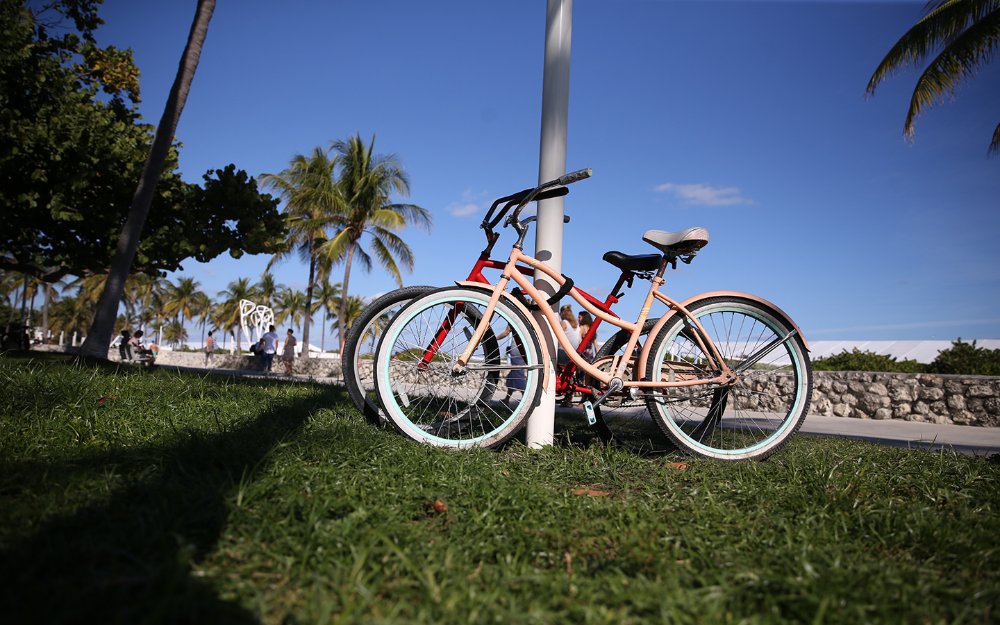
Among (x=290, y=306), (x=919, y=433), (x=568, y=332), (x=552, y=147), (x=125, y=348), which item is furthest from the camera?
(x=290, y=306)

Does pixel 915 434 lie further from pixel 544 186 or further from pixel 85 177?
pixel 85 177

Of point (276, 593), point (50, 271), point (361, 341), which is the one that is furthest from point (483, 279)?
point (50, 271)

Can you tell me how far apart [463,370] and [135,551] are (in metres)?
1.74

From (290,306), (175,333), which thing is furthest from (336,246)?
(175,333)

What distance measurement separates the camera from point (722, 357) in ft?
10.4

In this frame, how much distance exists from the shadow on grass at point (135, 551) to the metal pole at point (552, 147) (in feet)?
5.68

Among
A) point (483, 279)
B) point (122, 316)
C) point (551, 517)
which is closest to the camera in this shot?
point (551, 517)

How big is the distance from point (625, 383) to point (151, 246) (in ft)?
41.4

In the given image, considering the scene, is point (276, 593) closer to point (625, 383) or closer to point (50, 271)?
point (625, 383)

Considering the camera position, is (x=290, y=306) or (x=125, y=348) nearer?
(x=125, y=348)

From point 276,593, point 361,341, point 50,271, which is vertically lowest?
point 276,593

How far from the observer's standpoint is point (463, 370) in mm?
2941

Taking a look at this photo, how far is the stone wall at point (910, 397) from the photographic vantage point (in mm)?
9523

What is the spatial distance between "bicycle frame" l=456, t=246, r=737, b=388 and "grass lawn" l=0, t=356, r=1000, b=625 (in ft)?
1.58
